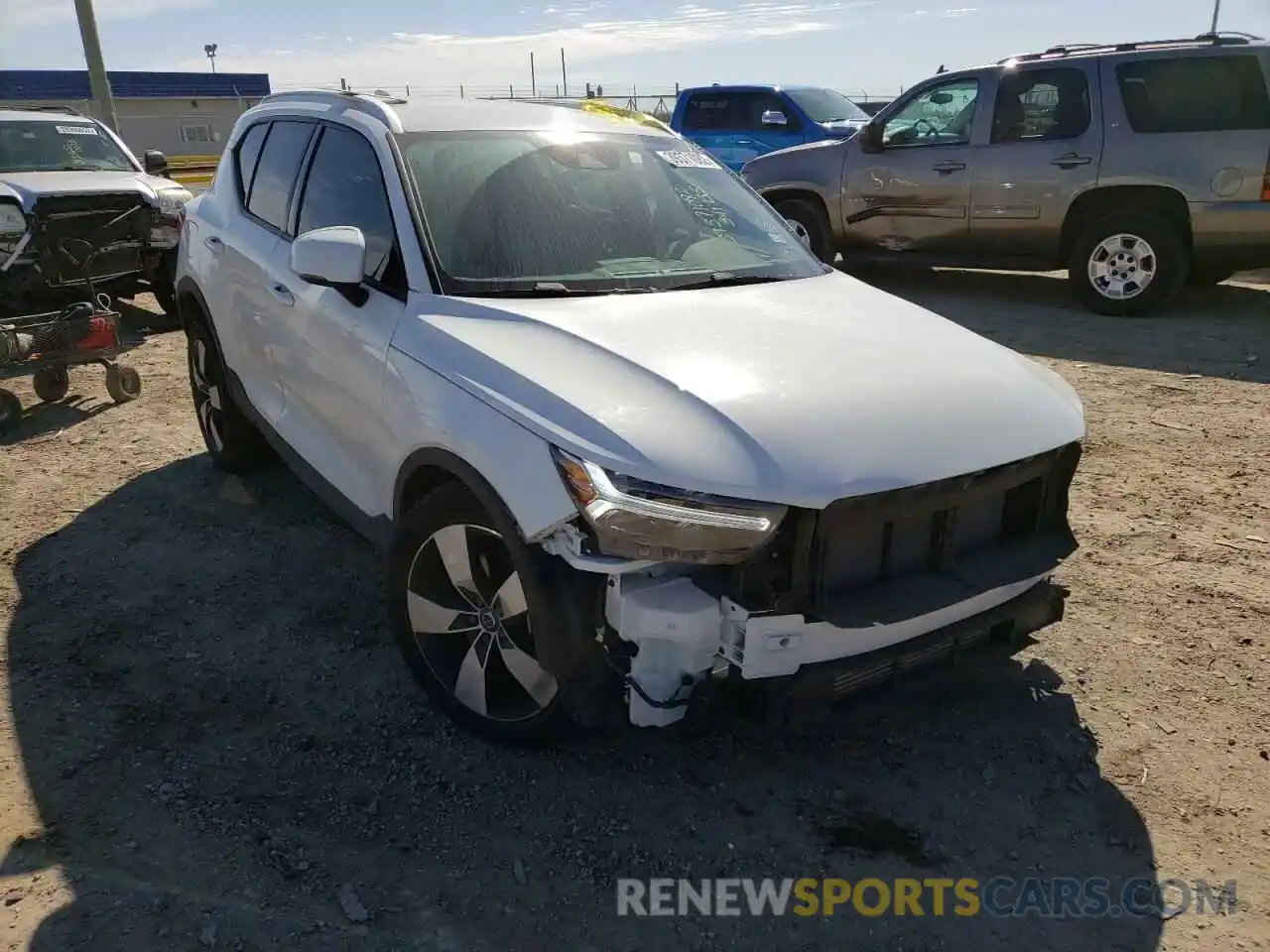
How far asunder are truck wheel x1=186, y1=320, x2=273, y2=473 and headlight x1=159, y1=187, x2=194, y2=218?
3929 millimetres

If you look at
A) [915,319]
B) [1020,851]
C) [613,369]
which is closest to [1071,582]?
[915,319]

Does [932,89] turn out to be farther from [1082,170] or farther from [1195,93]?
[1195,93]

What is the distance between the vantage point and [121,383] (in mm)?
6422

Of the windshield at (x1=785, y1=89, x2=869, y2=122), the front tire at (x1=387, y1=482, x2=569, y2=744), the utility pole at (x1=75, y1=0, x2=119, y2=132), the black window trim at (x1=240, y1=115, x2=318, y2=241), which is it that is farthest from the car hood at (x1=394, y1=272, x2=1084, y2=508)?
the utility pole at (x1=75, y1=0, x2=119, y2=132)

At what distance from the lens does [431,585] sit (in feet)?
9.66

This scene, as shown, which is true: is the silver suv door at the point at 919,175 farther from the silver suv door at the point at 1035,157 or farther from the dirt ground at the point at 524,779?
the dirt ground at the point at 524,779

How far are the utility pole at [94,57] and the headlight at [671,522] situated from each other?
14.7 meters

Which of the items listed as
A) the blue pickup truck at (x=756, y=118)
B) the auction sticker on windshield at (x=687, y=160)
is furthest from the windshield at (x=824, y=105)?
the auction sticker on windshield at (x=687, y=160)

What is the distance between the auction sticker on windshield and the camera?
396 cm

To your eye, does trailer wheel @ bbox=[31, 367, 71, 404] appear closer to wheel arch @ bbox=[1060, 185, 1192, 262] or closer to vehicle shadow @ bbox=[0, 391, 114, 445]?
vehicle shadow @ bbox=[0, 391, 114, 445]

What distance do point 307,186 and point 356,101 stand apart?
0.39m

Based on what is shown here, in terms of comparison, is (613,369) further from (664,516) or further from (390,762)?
(390,762)

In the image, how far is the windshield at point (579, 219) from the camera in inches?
126

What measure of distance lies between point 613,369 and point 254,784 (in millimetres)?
1562
